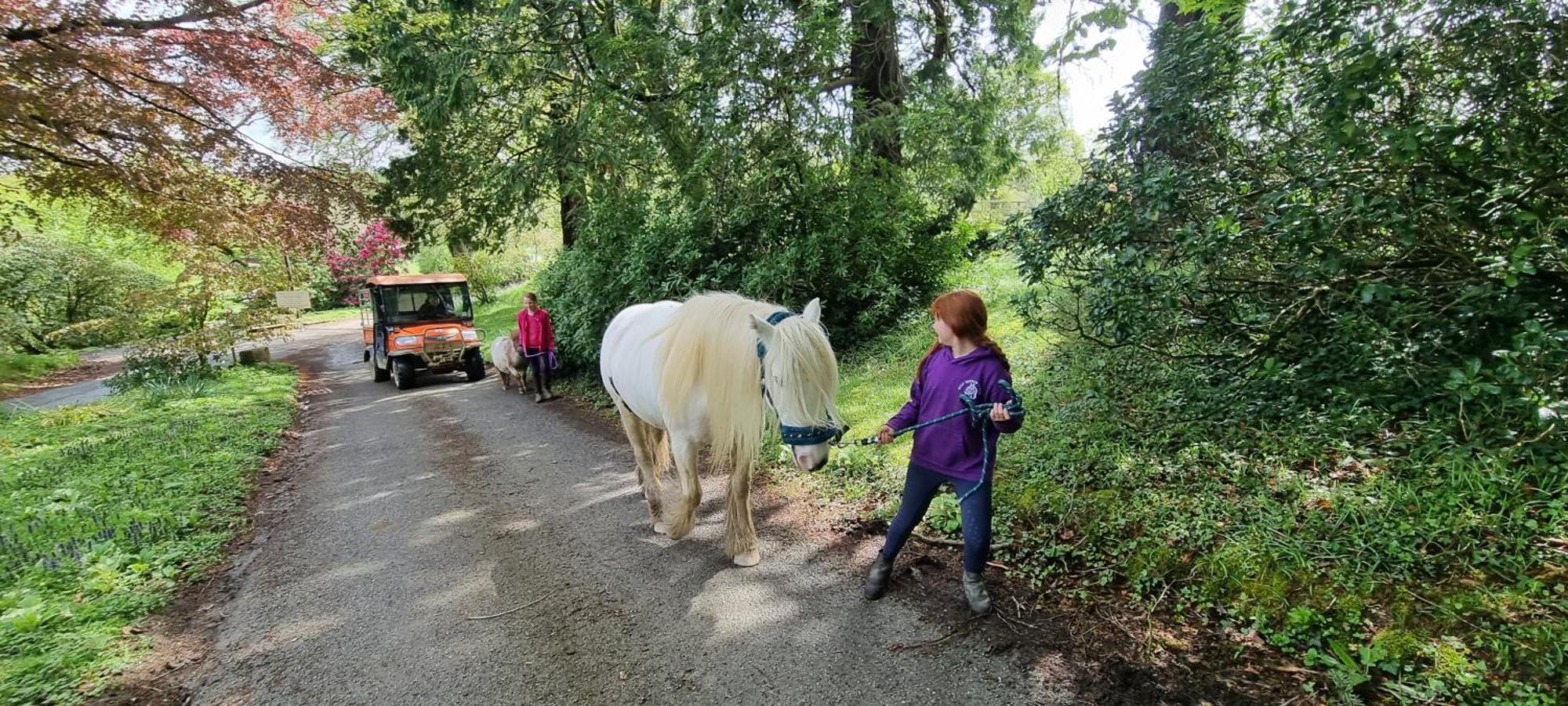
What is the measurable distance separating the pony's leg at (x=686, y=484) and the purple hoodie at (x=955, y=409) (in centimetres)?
126

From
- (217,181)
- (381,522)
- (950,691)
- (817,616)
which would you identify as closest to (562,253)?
(217,181)

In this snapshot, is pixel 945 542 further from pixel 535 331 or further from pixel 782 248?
pixel 535 331

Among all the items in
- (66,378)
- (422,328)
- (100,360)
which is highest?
(422,328)

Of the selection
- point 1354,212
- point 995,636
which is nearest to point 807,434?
point 995,636

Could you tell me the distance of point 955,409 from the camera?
2.73m

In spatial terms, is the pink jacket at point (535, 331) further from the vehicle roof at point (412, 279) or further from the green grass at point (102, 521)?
the vehicle roof at point (412, 279)

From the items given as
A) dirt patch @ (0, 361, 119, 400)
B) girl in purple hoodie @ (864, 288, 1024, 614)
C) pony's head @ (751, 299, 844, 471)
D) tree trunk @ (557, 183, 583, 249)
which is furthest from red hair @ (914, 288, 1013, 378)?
dirt patch @ (0, 361, 119, 400)

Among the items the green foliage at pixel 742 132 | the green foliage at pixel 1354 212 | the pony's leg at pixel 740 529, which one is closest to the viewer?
the green foliage at pixel 1354 212

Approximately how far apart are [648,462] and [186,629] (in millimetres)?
2441

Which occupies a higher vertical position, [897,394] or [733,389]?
[733,389]

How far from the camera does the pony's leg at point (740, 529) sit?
3.49m

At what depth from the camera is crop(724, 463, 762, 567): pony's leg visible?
137 inches

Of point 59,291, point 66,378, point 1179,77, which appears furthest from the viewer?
point 59,291

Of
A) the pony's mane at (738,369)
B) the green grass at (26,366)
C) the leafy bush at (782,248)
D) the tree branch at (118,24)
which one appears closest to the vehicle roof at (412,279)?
the leafy bush at (782,248)
